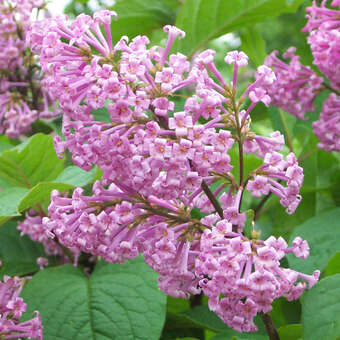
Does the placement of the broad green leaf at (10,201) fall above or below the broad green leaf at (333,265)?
above

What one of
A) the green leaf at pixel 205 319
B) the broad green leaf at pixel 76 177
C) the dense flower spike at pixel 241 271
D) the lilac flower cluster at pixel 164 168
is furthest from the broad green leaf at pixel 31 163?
the dense flower spike at pixel 241 271

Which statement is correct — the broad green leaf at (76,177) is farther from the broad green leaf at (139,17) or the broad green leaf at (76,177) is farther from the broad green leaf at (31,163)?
the broad green leaf at (139,17)

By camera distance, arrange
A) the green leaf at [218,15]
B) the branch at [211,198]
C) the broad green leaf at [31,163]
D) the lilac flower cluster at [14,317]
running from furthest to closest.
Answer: the green leaf at [218,15] < the broad green leaf at [31,163] < the lilac flower cluster at [14,317] < the branch at [211,198]

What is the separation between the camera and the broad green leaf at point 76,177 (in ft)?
3.79

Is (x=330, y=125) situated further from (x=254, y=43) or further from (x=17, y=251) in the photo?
(x=17, y=251)

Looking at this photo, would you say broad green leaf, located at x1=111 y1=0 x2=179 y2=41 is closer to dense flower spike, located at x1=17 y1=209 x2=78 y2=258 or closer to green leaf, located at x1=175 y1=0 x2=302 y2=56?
green leaf, located at x1=175 y1=0 x2=302 y2=56

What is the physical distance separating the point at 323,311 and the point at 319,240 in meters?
0.42

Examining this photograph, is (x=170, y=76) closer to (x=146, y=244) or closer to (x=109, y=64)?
(x=109, y=64)

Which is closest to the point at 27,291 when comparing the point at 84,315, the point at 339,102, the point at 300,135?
the point at 84,315

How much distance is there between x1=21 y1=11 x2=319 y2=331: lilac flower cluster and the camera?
79 cm

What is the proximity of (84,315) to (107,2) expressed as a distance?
67.7 inches

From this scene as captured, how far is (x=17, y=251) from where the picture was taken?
1.53 meters

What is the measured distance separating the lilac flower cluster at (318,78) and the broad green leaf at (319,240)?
18 centimetres

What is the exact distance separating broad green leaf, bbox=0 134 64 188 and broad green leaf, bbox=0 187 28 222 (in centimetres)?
11
